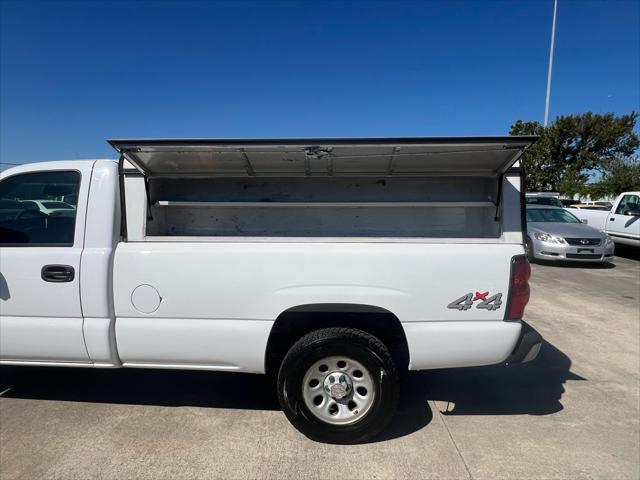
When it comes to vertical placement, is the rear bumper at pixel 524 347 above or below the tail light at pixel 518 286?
below

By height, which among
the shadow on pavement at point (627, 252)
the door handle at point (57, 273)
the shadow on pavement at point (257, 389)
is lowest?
the shadow on pavement at point (257, 389)

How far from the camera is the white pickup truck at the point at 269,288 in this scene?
2.84m

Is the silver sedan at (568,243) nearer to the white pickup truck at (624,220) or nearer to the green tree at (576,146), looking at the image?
the white pickup truck at (624,220)

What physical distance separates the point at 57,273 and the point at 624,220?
13989mm

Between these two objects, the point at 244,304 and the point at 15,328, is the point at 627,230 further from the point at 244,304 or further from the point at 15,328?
the point at 15,328

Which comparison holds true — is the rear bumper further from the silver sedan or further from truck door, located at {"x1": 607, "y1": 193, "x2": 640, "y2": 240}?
truck door, located at {"x1": 607, "y1": 193, "x2": 640, "y2": 240}

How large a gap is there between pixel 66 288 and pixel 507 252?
2.96 meters

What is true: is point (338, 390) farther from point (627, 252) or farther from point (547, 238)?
point (627, 252)

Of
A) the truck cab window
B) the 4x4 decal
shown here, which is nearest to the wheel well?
the 4x4 decal

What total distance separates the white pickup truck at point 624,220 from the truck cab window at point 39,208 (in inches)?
531

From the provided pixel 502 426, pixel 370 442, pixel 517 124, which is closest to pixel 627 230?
pixel 502 426

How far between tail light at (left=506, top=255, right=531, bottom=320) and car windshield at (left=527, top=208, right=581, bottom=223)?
9.76 m

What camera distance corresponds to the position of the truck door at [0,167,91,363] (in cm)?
295

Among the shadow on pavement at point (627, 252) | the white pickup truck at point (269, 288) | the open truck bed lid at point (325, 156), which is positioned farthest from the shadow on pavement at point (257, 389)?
the shadow on pavement at point (627, 252)
